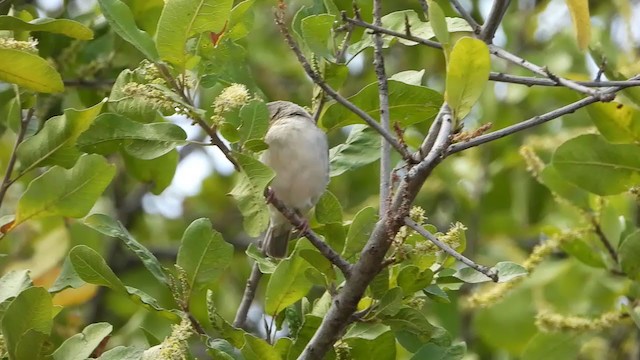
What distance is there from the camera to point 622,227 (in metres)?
3.37

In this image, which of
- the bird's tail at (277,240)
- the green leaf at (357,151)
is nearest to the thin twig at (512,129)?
the green leaf at (357,151)

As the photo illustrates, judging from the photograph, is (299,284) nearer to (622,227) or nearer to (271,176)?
(271,176)

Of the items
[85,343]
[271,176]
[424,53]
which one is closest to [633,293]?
[271,176]

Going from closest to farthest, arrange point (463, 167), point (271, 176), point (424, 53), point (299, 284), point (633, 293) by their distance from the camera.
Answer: point (271, 176), point (299, 284), point (633, 293), point (463, 167), point (424, 53)

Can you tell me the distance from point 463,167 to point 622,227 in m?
2.05

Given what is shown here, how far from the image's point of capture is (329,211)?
265cm

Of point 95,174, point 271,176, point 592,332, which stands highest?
point 271,176

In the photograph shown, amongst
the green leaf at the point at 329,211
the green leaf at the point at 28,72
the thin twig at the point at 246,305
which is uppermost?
the green leaf at the point at 28,72

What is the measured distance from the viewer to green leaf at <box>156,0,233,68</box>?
2.30 metres

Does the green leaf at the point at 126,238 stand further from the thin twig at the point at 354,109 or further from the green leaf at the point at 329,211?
the thin twig at the point at 354,109

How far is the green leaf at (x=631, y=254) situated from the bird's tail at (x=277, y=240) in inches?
42.4

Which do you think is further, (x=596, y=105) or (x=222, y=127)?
(x=596, y=105)

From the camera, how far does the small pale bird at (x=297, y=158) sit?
3287mm

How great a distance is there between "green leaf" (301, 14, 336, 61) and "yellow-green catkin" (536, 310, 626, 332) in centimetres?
129
